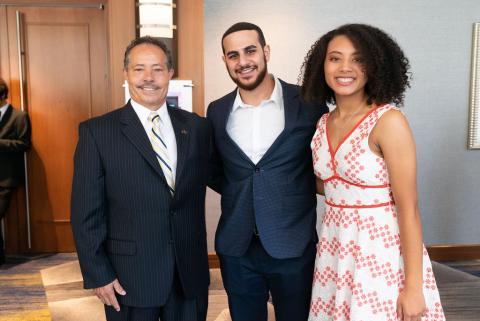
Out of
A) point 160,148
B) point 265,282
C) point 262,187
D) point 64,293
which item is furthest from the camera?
point 64,293

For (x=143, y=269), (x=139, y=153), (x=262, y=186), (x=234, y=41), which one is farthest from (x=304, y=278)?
(x=234, y=41)

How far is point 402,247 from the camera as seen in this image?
4.71ft

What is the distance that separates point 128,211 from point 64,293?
2.21m

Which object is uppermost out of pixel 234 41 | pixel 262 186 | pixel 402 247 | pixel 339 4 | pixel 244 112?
pixel 339 4

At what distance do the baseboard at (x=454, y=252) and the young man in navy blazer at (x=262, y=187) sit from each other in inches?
105

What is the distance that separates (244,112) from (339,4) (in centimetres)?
224

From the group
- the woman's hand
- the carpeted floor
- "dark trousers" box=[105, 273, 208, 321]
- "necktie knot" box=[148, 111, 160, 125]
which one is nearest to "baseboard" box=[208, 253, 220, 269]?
the carpeted floor

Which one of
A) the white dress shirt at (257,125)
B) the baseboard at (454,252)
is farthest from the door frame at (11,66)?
the baseboard at (454,252)

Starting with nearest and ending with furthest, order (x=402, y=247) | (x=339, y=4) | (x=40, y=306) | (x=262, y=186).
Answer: (x=402, y=247), (x=262, y=186), (x=40, y=306), (x=339, y=4)

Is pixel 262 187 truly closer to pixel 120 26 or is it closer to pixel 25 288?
pixel 120 26

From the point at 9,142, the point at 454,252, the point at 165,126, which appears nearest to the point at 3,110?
the point at 9,142

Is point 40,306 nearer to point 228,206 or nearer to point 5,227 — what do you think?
point 5,227

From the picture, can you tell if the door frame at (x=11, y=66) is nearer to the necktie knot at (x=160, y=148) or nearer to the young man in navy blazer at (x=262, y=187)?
the young man in navy blazer at (x=262, y=187)

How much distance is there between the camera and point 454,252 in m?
4.12
